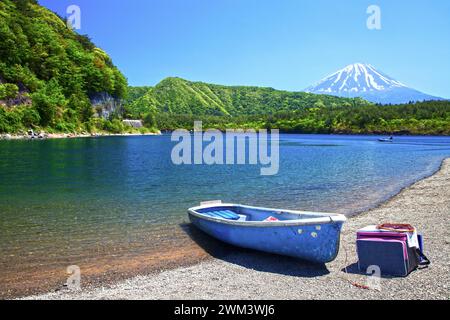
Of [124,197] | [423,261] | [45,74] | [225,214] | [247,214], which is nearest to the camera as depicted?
[423,261]

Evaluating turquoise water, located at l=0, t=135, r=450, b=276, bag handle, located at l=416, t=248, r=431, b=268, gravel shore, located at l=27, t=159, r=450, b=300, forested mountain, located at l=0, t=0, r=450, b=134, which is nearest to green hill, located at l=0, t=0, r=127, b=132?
forested mountain, located at l=0, t=0, r=450, b=134

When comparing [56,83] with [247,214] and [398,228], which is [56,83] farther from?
[398,228]

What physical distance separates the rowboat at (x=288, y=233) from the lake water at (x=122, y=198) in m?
2.30

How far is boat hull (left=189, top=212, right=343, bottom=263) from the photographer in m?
10.9

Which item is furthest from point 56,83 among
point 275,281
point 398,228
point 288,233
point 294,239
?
point 398,228

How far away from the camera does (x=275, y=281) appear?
10.5 meters

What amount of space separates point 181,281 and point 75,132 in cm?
11424

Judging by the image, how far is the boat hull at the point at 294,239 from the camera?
10.9 metres

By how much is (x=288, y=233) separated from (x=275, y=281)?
66.5 inches

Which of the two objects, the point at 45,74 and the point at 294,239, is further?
the point at 45,74

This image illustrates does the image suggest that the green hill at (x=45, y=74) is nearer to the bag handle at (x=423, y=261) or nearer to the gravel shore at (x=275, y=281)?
the gravel shore at (x=275, y=281)

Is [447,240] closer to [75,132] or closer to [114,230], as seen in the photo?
[114,230]
